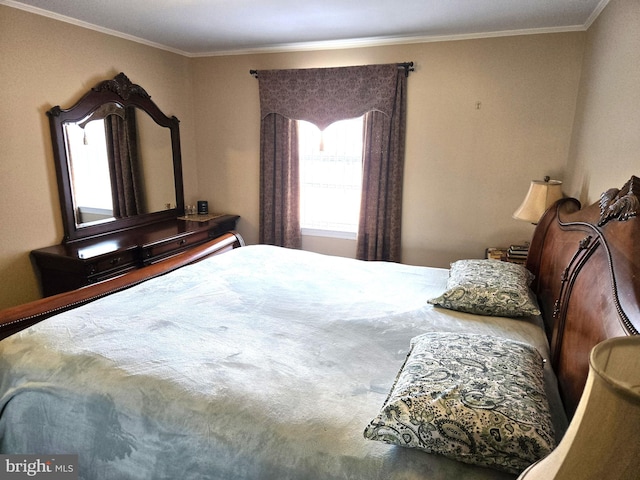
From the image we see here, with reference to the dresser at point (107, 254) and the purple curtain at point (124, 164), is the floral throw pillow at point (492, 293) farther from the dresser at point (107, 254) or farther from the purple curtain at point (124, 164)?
the purple curtain at point (124, 164)

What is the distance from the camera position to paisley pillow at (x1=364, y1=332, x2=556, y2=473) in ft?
3.06

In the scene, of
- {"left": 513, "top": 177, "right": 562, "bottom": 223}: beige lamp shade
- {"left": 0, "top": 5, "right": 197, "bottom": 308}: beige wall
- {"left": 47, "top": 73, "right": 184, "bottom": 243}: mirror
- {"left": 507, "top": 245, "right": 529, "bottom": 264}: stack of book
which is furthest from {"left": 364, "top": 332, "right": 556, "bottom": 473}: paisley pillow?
{"left": 47, "top": 73, "right": 184, "bottom": 243}: mirror

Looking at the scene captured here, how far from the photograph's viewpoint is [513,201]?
3.40 metres

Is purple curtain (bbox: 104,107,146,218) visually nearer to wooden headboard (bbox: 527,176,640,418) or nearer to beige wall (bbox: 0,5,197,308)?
beige wall (bbox: 0,5,197,308)

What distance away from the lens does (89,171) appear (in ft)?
10.6

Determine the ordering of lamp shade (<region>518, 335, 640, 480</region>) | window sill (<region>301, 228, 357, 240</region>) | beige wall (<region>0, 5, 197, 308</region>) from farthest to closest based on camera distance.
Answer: window sill (<region>301, 228, 357, 240</region>) → beige wall (<region>0, 5, 197, 308</region>) → lamp shade (<region>518, 335, 640, 480</region>)

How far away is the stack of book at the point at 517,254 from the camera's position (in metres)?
2.99

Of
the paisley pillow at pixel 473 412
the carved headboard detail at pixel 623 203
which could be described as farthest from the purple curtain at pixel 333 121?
the paisley pillow at pixel 473 412

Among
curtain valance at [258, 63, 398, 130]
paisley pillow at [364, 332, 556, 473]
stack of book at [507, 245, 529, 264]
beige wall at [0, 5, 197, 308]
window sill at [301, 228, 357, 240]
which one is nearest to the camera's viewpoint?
paisley pillow at [364, 332, 556, 473]

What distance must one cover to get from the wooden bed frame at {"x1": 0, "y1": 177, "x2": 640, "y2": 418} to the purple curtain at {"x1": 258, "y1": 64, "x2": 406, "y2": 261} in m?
1.65

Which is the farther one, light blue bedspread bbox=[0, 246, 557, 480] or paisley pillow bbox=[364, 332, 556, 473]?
light blue bedspread bbox=[0, 246, 557, 480]

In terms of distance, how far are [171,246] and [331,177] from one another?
1.68m

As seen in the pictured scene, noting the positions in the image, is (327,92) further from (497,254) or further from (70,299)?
(70,299)

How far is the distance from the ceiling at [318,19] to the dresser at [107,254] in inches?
66.2
